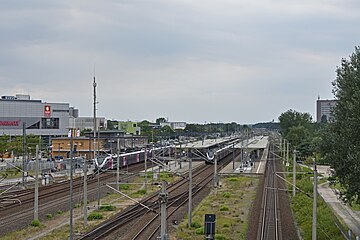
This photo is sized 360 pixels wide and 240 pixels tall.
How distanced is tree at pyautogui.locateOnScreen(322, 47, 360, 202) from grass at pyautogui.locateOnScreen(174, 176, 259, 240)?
224 inches

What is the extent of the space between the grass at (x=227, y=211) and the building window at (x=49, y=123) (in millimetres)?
49812

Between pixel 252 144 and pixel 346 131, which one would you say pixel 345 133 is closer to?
pixel 346 131

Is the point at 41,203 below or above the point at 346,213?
above

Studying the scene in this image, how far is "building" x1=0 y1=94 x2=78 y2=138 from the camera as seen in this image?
3218 inches

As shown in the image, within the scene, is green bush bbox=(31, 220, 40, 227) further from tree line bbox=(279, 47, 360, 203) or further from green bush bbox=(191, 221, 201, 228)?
tree line bbox=(279, 47, 360, 203)

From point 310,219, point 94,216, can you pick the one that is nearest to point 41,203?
point 94,216

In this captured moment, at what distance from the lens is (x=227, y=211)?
28797 mm

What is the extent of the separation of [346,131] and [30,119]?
7447cm

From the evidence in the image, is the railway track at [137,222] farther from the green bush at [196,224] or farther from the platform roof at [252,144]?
the platform roof at [252,144]

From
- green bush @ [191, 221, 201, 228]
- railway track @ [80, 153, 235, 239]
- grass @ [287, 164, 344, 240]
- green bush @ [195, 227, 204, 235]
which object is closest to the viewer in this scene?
railway track @ [80, 153, 235, 239]

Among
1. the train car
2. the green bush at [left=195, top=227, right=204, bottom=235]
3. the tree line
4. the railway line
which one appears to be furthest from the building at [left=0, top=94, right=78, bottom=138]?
the tree line

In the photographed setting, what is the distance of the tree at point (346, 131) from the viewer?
17422 millimetres

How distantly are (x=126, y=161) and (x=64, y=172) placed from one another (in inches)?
254

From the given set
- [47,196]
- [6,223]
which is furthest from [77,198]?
[6,223]
